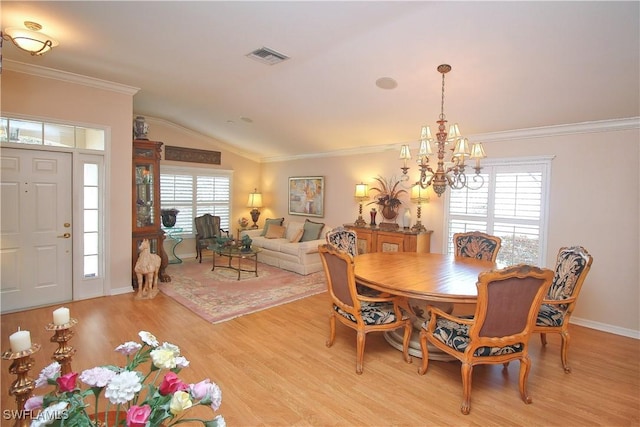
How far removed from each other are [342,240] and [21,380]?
302 centimetres

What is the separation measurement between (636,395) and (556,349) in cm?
72

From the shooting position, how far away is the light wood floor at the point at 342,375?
2275mm

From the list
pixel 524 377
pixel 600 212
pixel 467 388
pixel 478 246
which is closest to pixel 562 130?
pixel 600 212

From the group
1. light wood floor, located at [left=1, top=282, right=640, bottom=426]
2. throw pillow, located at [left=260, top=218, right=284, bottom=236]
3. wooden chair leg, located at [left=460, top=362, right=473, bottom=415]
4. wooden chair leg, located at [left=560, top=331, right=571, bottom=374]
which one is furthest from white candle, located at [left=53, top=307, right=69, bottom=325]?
throw pillow, located at [left=260, top=218, right=284, bottom=236]

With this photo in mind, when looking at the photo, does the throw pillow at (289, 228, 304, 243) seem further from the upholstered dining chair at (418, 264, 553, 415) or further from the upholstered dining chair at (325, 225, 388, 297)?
the upholstered dining chair at (418, 264, 553, 415)

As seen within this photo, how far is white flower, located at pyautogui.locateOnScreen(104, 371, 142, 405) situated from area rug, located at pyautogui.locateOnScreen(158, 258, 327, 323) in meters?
3.00

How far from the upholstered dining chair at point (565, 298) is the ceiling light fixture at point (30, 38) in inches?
193

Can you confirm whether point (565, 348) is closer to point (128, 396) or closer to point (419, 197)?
point (419, 197)

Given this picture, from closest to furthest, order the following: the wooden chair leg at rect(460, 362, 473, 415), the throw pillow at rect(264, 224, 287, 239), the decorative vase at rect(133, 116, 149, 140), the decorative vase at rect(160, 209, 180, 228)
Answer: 1. the wooden chair leg at rect(460, 362, 473, 415)
2. the decorative vase at rect(133, 116, 149, 140)
3. the decorative vase at rect(160, 209, 180, 228)
4. the throw pillow at rect(264, 224, 287, 239)

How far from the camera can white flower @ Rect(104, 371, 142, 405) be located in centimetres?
87

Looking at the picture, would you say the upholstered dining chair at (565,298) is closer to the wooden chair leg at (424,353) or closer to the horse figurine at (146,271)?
the wooden chair leg at (424,353)

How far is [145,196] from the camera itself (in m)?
5.12

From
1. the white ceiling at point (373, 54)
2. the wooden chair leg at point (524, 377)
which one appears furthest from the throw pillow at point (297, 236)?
the wooden chair leg at point (524, 377)

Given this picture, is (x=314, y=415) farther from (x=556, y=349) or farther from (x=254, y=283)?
(x=254, y=283)
